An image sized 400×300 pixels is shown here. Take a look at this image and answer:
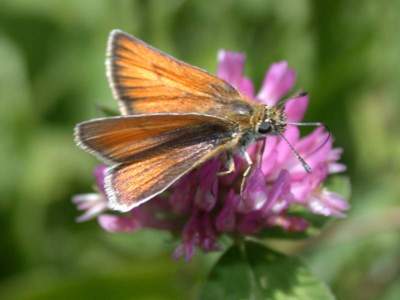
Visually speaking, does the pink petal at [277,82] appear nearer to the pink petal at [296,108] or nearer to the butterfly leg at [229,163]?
the pink petal at [296,108]

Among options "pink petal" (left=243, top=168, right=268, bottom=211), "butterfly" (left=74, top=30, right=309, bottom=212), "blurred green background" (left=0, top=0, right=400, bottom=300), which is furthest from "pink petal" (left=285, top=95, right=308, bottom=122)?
"blurred green background" (left=0, top=0, right=400, bottom=300)

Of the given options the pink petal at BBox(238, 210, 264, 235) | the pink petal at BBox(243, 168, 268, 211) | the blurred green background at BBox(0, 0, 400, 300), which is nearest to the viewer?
the pink petal at BBox(243, 168, 268, 211)

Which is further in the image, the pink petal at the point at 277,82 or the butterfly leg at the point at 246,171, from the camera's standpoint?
the pink petal at the point at 277,82

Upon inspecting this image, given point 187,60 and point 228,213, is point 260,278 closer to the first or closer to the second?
point 228,213

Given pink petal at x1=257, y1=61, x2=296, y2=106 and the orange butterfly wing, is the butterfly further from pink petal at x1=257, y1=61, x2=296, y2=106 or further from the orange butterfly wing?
pink petal at x1=257, y1=61, x2=296, y2=106

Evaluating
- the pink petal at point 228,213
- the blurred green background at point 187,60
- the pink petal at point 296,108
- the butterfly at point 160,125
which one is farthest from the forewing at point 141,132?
the blurred green background at point 187,60

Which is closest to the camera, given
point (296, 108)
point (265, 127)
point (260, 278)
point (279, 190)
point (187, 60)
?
point (265, 127)

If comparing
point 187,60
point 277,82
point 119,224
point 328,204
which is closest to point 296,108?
point 277,82
